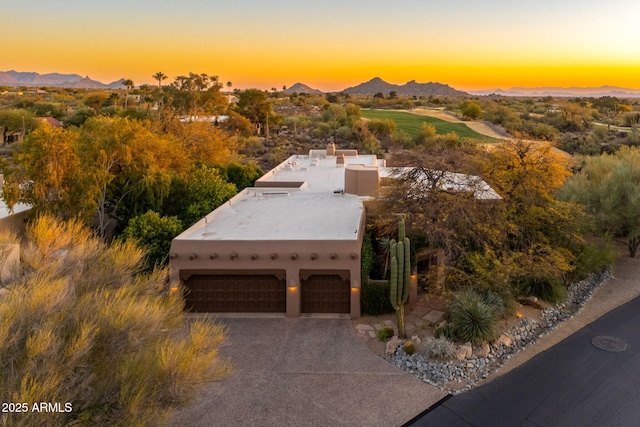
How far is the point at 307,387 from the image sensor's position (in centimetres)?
1165

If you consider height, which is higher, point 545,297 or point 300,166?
point 300,166

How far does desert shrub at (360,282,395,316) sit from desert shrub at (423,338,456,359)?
9.54 ft

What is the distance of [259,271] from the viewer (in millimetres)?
15844

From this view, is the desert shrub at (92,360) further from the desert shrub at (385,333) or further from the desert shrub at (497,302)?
the desert shrub at (497,302)

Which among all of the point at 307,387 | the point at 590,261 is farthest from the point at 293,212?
the point at 590,261

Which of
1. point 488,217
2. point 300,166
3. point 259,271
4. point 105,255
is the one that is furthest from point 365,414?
point 300,166

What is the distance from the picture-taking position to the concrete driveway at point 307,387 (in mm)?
10461

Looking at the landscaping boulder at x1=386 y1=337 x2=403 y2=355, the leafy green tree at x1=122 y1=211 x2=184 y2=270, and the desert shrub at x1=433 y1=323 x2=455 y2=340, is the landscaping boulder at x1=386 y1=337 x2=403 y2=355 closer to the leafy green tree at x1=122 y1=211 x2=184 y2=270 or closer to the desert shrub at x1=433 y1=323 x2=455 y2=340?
the desert shrub at x1=433 y1=323 x2=455 y2=340

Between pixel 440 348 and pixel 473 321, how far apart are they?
5.24 ft

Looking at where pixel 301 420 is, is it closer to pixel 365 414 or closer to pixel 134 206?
pixel 365 414

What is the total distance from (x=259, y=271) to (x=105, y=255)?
509cm

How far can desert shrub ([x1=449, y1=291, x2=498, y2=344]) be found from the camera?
1338 centimetres

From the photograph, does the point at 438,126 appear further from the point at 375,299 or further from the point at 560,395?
the point at 560,395

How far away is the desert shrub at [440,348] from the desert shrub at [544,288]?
5.58 metres
